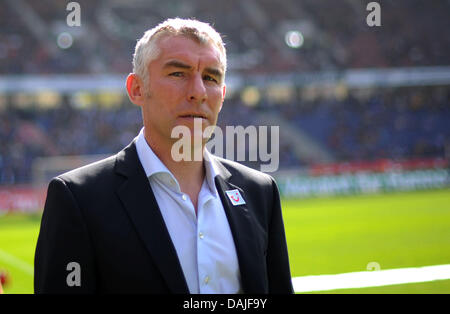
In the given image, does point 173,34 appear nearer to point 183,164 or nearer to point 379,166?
point 183,164

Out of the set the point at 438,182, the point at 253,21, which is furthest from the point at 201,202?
the point at 253,21

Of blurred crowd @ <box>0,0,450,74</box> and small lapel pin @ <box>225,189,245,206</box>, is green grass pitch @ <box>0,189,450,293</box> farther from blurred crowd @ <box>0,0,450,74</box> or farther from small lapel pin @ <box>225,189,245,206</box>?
blurred crowd @ <box>0,0,450,74</box>

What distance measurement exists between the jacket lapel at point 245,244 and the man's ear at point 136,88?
19.3 inches

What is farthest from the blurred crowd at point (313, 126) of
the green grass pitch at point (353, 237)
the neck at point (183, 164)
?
the neck at point (183, 164)

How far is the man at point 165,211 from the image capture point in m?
2.25

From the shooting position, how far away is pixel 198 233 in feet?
7.80

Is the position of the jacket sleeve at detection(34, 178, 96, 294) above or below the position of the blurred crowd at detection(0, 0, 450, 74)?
below

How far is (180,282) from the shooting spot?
2.25m

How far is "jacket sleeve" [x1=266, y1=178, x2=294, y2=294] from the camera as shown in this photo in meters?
2.65

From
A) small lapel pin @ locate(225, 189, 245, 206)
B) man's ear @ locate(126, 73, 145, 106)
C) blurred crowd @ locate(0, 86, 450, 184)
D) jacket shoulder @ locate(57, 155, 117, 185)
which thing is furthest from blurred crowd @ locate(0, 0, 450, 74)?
small lapel pin @ locate(225, 189, 245, 206)

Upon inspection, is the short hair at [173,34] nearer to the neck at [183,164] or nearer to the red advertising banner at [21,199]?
the neck at [183,164]

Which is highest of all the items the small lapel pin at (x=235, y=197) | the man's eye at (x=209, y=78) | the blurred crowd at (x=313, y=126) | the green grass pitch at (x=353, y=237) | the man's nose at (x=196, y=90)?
the blurred crowd at (x=313, y=126)

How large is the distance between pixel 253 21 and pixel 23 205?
2153 centimetres

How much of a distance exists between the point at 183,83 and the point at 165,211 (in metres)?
0.52
